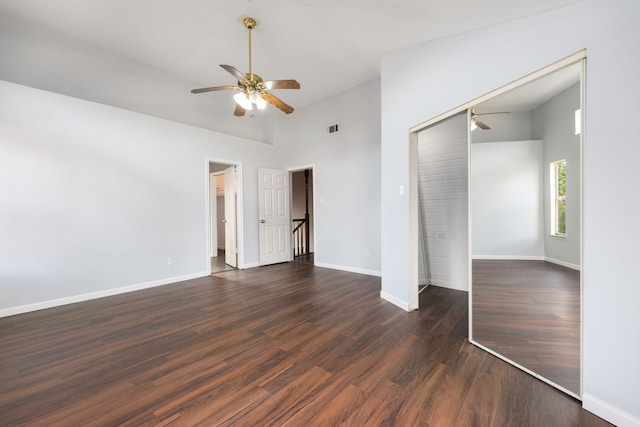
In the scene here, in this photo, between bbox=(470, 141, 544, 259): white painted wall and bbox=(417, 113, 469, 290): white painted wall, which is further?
bbox=(417, 113, 469, 290): white painted wall

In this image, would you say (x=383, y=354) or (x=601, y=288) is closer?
(x=601, y=288)

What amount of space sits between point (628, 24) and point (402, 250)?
2388 mm

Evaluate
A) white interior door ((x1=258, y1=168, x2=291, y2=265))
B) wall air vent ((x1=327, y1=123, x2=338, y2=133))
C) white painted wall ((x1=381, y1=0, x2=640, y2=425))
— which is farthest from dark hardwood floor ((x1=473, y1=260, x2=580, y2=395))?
white interior door ((x1=258, y1=168, x2=291, y2=265))

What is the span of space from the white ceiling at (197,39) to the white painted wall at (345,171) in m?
0.51

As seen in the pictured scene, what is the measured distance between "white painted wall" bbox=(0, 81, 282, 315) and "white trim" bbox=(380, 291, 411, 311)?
3.30 metres

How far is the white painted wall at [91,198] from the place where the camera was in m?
3.05

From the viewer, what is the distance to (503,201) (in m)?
2.39

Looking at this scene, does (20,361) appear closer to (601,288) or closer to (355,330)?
(355,330)

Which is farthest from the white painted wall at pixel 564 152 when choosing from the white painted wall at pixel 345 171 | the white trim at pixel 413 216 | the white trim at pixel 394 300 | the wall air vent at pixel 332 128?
the wall air vent at pixel 332 128

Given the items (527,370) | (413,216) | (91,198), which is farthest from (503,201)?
(91,198)

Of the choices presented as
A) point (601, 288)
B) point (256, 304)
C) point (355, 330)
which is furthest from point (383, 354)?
point (256, 304)

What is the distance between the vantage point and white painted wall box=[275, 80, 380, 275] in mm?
4594

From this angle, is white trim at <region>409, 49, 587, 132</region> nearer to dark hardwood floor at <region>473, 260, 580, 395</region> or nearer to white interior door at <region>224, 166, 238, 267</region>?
dark hardwood floor at <region>473, 260, 580, 395</region>

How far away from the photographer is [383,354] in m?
2.09
